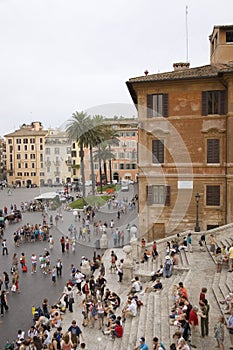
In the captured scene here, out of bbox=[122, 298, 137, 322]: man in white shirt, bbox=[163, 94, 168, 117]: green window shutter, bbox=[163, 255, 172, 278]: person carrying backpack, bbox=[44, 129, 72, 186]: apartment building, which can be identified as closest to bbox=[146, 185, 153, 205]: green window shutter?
bbox=[163, 94, 168, 117]: green window shutter

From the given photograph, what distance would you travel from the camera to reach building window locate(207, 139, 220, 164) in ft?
82.6

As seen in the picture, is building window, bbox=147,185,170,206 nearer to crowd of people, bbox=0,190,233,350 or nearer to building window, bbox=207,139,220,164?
building window, bbox=207,139,220,164

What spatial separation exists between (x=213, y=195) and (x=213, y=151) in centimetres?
302

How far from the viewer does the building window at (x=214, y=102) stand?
24750 mm

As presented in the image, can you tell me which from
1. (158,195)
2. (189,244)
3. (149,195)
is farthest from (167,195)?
(189,244)

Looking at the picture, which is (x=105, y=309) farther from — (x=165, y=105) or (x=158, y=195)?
(x=165, y=105)

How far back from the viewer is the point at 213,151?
2528 centimetres

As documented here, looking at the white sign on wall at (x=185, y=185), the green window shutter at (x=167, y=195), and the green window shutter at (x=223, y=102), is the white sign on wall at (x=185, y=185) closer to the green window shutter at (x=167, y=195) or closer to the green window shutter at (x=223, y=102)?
the green window shutter at (x=167, y=195)

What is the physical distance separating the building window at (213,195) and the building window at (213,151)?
70.5 inches

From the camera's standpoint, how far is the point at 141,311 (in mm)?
14156

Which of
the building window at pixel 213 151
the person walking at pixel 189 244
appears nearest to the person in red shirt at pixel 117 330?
the person walking at pixel 189 244

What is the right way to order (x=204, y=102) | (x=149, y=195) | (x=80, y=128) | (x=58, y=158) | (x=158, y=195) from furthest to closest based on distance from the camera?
(x=58, y=158)
(x=80, y=128)
(x=149, y=195)
(x=158, y=195)
(x=204, y=102)

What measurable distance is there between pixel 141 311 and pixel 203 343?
3.55 m

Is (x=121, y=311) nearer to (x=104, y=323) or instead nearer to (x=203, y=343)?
(x=104, y=323)
